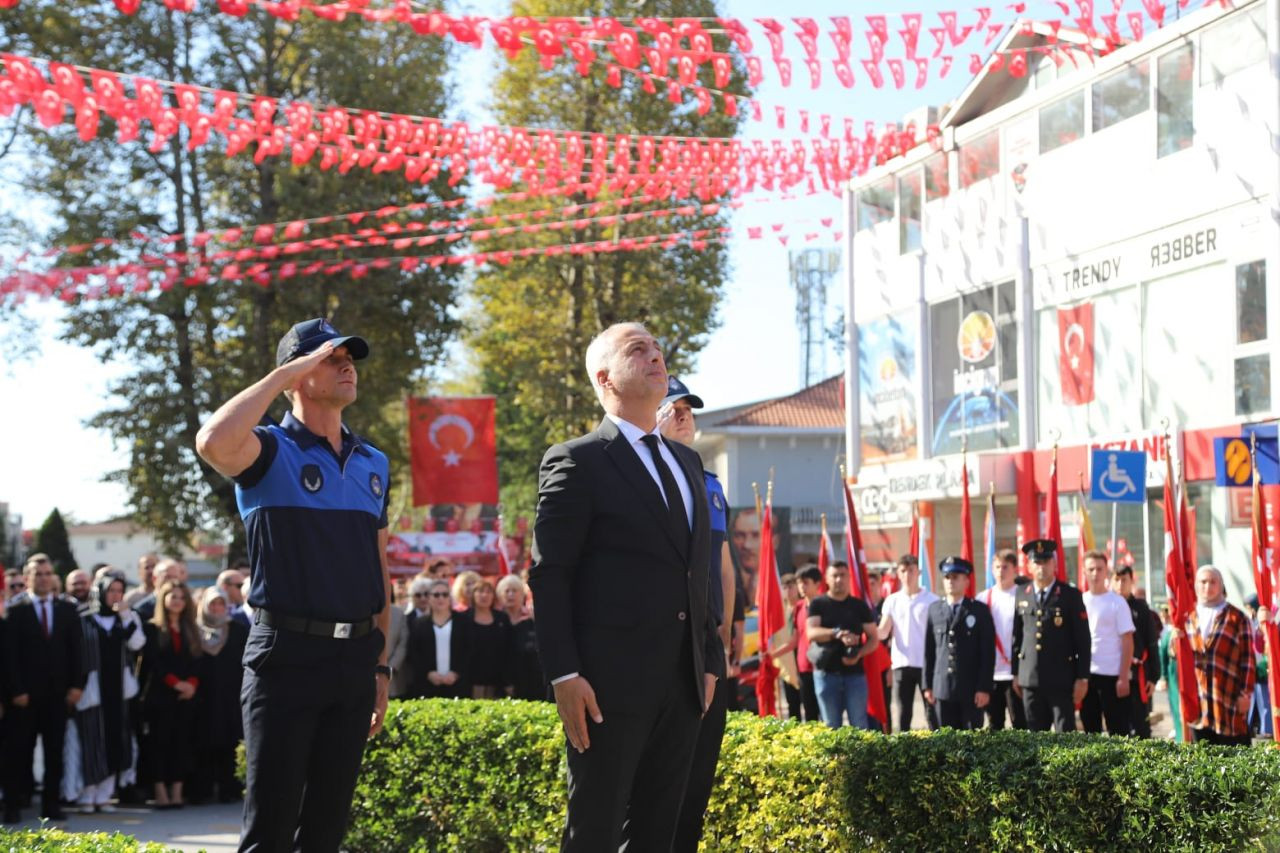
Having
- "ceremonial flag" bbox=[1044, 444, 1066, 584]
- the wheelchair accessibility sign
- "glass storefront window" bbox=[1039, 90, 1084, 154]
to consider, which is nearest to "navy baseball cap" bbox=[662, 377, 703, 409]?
"ceremonial flag" bbox=[1044, 444, 1066, 584]

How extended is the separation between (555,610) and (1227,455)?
12.9m

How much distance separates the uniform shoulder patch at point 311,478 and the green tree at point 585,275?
2945 centimetres

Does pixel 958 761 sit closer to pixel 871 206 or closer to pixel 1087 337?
pixel 1087 337

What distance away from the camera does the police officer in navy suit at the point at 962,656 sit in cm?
1277

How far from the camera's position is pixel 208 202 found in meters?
29.6

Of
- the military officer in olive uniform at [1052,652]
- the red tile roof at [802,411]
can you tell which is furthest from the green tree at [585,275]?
the military officer in olive uniform at [1052,652]

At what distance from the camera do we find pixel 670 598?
4.89 metres

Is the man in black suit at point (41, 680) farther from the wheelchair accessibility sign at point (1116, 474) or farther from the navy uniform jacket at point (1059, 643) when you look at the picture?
the wheelchair accessibility sign at point (1116, 474)

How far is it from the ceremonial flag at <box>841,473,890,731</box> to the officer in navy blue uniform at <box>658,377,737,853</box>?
607 cm

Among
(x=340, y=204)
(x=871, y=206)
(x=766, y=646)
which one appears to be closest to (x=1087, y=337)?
(x=871, y=206)

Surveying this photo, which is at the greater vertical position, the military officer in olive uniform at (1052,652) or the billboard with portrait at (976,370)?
the billboard with portrait at (976,370)

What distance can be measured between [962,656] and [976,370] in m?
14.8

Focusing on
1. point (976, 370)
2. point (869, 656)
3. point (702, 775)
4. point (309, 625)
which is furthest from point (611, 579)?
point (976, 370)

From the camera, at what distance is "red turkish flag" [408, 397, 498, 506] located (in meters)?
26.5
